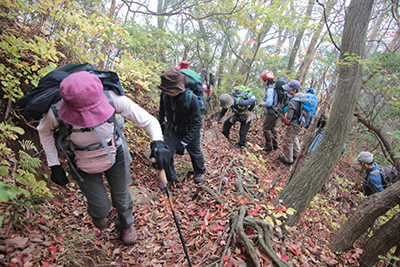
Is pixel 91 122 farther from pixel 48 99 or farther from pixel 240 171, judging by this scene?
pixel 240 171

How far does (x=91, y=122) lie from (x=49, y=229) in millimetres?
1859

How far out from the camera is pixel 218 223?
322 cm

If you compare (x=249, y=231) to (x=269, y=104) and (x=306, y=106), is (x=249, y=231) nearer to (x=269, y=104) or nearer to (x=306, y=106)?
(x=306, y=106)

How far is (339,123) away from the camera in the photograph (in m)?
4.29

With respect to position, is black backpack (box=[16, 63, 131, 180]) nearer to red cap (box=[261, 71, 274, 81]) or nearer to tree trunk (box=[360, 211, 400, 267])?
tree trunk (box=[360, 211, 400, 267])

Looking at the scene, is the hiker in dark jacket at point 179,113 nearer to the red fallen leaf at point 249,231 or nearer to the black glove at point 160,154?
the black glove at point 160,154

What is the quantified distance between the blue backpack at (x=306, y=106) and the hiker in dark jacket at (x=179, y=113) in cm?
411

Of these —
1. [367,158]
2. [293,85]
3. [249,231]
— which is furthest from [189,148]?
[367,158]

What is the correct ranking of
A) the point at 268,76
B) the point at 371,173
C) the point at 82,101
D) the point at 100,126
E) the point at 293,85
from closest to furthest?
the point at 82,101 < the point at 100,126 < the point at 371,173 < the point at 293,85 < the point at 268,76

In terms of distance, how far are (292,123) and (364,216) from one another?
352 cm

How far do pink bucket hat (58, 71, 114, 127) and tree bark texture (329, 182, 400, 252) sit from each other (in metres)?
5.25

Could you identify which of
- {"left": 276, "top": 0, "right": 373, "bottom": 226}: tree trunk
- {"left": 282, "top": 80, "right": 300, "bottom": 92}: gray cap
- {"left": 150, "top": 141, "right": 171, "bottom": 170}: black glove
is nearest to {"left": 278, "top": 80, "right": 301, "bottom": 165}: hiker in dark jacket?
{"left": 282, "top": 80, "right": 300, "bottom": 92}: gray cap

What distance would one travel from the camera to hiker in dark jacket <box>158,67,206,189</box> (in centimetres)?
367

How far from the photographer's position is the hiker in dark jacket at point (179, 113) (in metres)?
3.67
